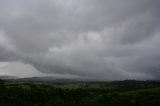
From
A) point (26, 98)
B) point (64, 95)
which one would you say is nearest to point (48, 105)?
point (26, 98)

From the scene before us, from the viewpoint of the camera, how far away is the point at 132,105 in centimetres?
14475

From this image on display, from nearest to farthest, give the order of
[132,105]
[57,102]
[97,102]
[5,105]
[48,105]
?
[5,105] → [48,105] → [57,102] → [97,102] → [132,105]

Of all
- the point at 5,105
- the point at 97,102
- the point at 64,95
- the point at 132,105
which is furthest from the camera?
the point at 64,95

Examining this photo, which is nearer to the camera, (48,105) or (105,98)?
(48,105)

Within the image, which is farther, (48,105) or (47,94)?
(47,94)

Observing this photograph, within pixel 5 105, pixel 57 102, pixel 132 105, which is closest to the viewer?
pixel 5 105

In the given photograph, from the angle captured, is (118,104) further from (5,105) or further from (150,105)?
(5,105)

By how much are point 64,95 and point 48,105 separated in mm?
41705

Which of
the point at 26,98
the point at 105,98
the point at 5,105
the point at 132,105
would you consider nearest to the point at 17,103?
the point at 5,105

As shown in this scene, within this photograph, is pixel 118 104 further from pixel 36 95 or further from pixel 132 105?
pixel 36 95

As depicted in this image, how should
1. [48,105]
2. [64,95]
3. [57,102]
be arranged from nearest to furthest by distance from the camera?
1. [48,105]
2. [57,102]
3. [64,95]

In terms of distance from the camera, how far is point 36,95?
146m

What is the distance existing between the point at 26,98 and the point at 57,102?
21697 mm

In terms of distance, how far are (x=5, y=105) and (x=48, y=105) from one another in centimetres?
1728
